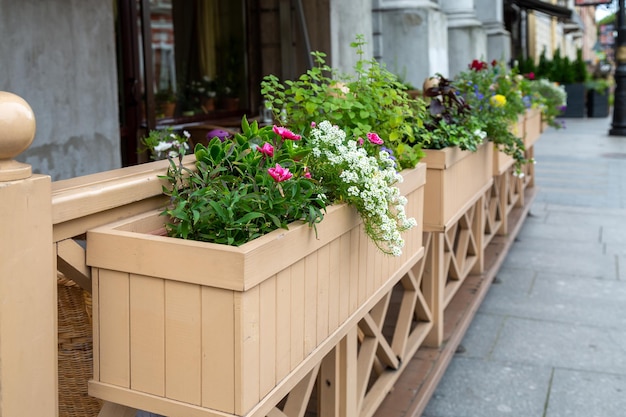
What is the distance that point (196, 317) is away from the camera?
1.85m

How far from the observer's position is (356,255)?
2.55m

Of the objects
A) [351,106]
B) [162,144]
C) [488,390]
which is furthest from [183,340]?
[488,390]

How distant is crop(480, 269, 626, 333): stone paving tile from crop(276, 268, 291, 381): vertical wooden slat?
378 cm

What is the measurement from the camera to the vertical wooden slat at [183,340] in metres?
1.85

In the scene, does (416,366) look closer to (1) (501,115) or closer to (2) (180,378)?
(1) (501,115)

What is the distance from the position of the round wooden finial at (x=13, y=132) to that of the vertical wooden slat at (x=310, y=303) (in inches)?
31.4

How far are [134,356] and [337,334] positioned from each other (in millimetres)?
703

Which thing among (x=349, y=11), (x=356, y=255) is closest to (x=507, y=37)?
(x=349, y=11)

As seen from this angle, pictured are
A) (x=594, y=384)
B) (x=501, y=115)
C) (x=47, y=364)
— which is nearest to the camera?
(x=47, y=364)

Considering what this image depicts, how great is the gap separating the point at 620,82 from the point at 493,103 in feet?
48.2

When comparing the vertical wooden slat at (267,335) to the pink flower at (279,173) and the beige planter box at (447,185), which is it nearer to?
the pink flower at (279,173)

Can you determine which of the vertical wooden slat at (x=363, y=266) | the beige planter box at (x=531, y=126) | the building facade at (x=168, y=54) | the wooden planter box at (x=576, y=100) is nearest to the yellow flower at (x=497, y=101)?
the building facade at (x=168, y=54)

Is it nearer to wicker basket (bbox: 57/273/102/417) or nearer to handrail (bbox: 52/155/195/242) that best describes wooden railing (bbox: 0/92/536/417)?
handrail (bbox: 52/155/195/242)

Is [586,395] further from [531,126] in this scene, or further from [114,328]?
[531,126]
